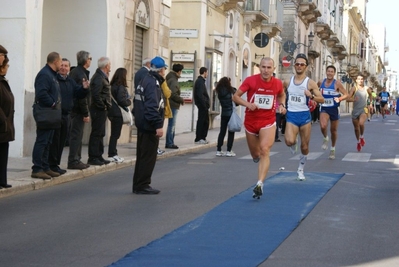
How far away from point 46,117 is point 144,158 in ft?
5.82

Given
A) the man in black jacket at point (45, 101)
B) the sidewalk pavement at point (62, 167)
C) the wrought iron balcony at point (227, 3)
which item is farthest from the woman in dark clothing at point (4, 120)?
the wrought iron balcony at point (227, 3)

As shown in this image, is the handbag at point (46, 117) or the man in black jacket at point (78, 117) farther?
the man in black jacket at point (78, 117)

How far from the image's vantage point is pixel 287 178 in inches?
542

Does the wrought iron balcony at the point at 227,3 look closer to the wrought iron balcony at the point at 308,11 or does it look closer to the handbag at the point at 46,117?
the handbag at the point at 46,117

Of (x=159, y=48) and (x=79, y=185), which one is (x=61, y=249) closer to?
(x=79, y=185)

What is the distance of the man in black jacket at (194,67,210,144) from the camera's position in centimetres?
2156

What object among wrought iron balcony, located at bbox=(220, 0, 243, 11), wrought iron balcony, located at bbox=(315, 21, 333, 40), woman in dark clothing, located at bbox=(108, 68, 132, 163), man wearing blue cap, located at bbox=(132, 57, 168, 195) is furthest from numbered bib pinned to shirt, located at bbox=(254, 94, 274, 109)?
wrought iron balcony, located at bbox=(315, 21, 333, 40)

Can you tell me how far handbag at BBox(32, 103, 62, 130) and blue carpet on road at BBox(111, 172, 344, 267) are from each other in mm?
3063

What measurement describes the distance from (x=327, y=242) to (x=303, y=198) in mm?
3134

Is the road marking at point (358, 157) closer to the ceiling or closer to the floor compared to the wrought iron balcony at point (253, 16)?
closer to the floor

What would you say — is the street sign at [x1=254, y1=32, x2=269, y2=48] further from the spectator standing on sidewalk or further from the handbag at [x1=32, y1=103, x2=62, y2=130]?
the handbag at [x1=32, y1=103, x2=62, y2=130]

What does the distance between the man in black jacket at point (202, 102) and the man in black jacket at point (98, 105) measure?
658 cm

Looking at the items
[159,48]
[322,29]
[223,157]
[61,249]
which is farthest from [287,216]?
[322,29]

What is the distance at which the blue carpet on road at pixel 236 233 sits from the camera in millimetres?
7238
